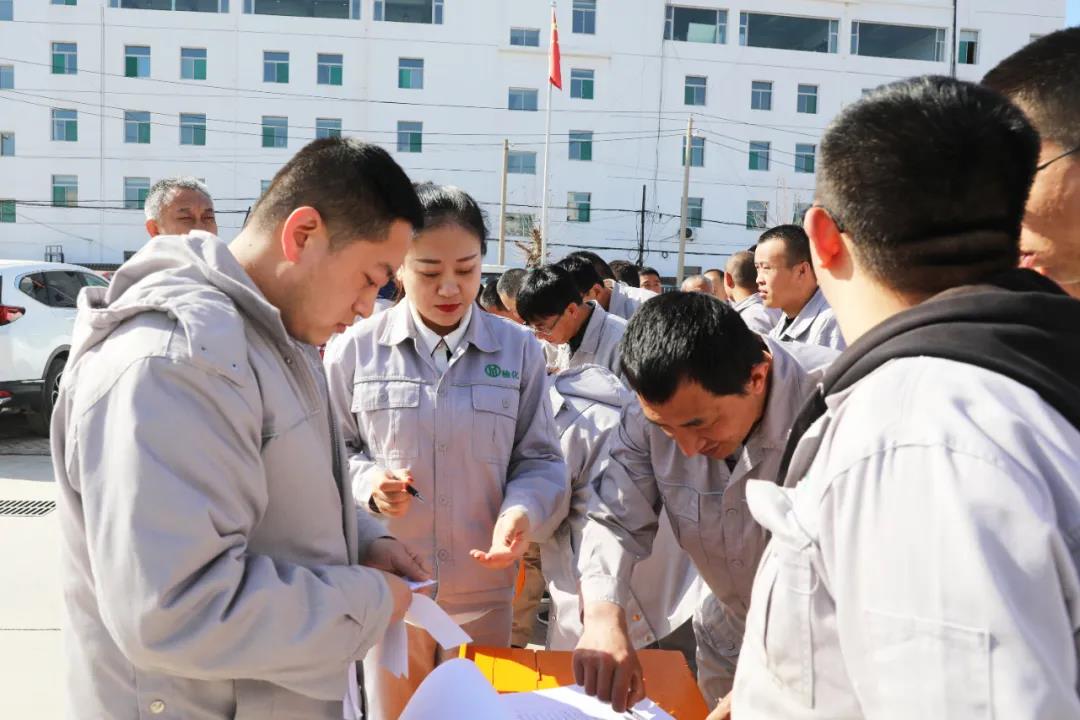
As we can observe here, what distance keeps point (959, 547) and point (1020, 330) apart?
222mm

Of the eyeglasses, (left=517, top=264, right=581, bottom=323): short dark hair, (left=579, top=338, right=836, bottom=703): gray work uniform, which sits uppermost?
the eyeglasses

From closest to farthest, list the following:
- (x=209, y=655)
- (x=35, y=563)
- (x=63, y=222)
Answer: (x=209, y=655), (x=35, y=563), (x=63, y=222)

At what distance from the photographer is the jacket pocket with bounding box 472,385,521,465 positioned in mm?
2264

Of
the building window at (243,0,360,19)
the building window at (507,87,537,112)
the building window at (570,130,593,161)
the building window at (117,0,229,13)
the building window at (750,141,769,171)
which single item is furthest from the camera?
the building window at (750,141,769,171)

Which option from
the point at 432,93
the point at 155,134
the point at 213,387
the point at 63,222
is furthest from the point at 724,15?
the point at 213,387

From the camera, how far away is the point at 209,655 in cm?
111

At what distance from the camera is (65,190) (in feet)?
89.6

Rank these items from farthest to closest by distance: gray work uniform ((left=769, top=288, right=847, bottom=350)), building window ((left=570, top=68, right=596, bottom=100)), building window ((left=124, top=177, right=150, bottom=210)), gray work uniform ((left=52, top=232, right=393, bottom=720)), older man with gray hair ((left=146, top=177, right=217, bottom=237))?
building window ((left=570, top=68, right=596, bottom=100)) → building window ((left=124, top=177, right=150, bottom=210)) → gray work uniform ((left=769, top=288, right=847, bottom=350)) → older man with gray hair ((left=146, top=177, right=217, bottom=237)) → gray work uniform ((left=52, top=232, right=393, bottom=720))

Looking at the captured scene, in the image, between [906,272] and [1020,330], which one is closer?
[1020,330]

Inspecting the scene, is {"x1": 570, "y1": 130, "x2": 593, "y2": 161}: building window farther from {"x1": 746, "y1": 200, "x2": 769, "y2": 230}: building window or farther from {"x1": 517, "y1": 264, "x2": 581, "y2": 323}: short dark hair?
{"x1": 517, "y1": 264, "x2": 581, "y2": 323}: short dark hair

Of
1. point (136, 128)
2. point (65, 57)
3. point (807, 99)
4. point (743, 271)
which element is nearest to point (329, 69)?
point (136, 128)

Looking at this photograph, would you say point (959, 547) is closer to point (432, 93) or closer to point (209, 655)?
point (209, 655)

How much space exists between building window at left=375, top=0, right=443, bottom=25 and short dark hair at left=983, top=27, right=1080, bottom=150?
29393 mm

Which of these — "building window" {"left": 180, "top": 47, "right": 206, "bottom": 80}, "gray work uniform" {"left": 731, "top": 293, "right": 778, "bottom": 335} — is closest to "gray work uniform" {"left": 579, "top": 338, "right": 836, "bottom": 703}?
"gray work uniform" {"left": 731, "top": 293, "right": 778, "bottom": 335}
